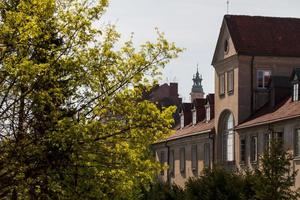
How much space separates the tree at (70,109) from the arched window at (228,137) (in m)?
33.8

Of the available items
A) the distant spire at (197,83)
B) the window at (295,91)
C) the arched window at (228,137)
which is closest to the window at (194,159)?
the arched window at (228,137)

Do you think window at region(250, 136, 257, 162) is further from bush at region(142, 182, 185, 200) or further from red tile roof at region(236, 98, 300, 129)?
bush at region(142, 182, 185, 200)

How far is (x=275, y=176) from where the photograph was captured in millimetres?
35281

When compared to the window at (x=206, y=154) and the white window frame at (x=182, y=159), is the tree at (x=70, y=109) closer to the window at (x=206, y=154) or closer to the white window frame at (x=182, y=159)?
the window at (x=206, y=154)

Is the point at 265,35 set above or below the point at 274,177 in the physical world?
above

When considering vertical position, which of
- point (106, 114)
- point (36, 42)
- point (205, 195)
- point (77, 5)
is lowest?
point (205, 195)

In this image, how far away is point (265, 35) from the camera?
5625 centimetres

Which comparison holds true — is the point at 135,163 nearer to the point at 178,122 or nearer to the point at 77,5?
the point at 77,5

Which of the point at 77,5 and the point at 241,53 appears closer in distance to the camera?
the point at 77,5

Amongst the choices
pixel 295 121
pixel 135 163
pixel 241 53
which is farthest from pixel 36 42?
pixel 241 53

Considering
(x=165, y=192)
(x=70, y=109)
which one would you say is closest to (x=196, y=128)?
(x=165, y=192)

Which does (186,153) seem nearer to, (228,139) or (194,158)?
(194,158)

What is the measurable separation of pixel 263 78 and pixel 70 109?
36326mm

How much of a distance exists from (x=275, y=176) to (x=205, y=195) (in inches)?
457
